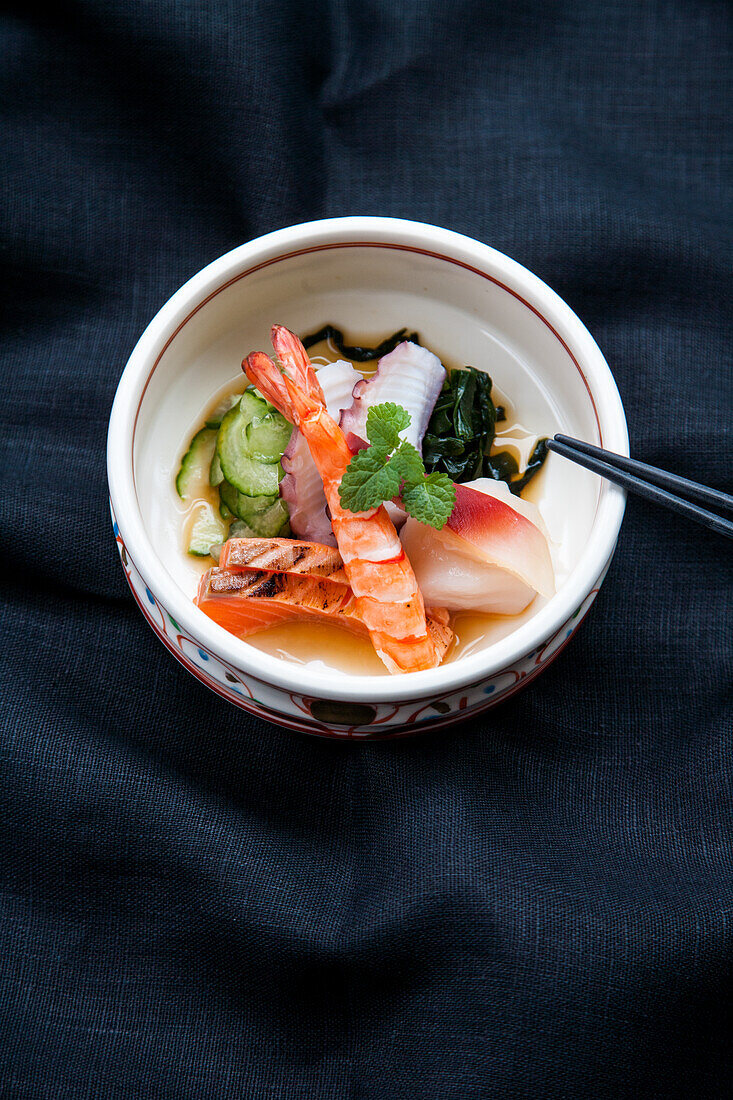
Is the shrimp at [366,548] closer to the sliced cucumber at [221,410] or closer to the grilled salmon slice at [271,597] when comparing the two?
the grilled salmon slice at [271,597]

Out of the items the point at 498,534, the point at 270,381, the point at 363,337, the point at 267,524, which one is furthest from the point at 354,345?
the point at 498,534

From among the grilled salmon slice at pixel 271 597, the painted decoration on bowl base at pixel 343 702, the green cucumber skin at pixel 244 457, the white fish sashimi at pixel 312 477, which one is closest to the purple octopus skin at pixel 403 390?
the white fish sashimi at pixel 312 477

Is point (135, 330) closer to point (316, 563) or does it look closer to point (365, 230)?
point (365, 230)

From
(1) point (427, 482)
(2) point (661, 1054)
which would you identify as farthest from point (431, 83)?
(2) point (661, 1054)

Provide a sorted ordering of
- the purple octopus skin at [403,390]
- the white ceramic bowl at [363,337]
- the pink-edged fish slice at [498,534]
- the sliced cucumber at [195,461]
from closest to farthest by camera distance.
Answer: the white ceramic bowl at [363,337]
the pink-edged fish slice at [498,534]
the purple octopus skin at [403,390]
the sliced cucumber at [195,461]

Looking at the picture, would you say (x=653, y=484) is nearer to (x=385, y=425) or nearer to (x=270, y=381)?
(x=385, y=425)

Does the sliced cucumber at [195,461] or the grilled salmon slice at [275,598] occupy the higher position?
the sliced cucumber at [195,461]

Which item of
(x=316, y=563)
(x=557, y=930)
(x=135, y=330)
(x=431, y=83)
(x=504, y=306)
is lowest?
(x=557, y=930)

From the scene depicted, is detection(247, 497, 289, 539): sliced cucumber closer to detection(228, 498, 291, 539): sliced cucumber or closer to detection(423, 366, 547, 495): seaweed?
detection(228, 498, 291, 539): sliced cucumber
